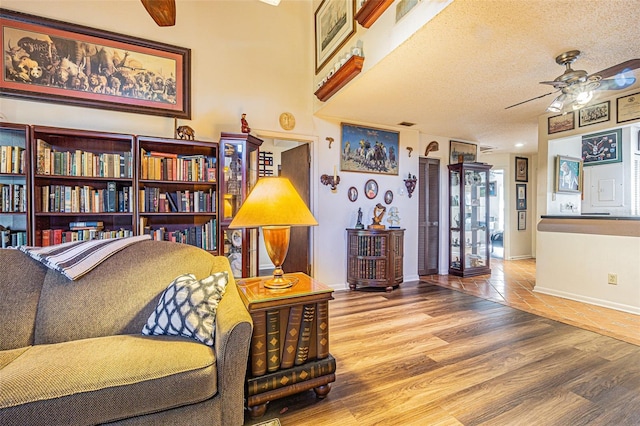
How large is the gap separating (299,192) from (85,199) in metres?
2.39

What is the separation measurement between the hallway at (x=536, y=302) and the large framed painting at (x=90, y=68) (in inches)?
172

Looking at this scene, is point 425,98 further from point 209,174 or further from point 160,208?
point 160,208

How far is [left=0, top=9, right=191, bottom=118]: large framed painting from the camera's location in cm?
260

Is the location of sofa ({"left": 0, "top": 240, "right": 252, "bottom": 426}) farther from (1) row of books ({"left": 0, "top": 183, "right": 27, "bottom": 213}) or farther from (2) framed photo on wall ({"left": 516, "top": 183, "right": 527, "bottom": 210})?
(2) framed photo on wall ({"left": 516, "top": 183, "right": 527, "bottom": 210})

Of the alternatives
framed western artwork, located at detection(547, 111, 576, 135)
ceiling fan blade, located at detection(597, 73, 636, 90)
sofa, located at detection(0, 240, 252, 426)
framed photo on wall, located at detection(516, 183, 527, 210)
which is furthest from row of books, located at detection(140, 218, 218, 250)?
framed photo on wall, located at detection(516, 183, 527, 210)

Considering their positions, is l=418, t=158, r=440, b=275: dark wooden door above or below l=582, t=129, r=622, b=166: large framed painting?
below

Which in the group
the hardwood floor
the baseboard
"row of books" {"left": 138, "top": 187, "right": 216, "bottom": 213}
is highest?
"row of books" {"left": 138, "top": 187, "right": 216, "bottom": 213}

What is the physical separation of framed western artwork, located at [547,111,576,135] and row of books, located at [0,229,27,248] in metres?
6.09

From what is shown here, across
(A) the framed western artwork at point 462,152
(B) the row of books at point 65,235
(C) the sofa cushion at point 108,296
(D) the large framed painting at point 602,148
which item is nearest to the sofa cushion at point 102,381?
(C) the sofa cushion at point 108,296

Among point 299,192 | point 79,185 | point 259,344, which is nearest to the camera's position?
point 259,344

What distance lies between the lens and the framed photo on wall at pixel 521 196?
653cm

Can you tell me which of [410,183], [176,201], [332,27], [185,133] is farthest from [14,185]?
[410,183]

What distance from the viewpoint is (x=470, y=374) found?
1921 millimetres

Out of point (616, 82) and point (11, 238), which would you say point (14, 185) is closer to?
point (11, 238)
